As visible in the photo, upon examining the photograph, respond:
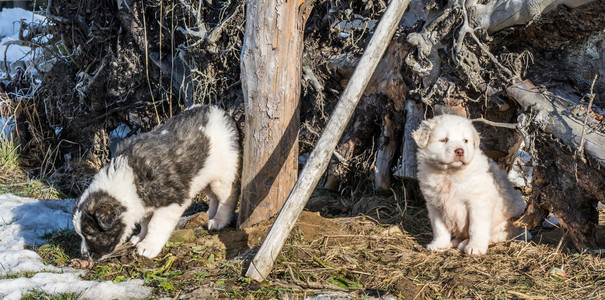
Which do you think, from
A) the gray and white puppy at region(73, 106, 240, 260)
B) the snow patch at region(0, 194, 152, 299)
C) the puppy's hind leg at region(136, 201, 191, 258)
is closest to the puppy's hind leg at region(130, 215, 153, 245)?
the gray and white puppy at region(73, 106, 240, 260)

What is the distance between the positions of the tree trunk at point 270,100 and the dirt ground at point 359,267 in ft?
1.16

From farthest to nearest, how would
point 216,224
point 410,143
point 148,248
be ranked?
point 410,143, point 216,224, point 148,248

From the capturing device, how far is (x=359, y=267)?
4227 mm

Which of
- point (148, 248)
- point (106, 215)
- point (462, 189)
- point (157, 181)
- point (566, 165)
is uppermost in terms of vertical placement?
point (566, 165)

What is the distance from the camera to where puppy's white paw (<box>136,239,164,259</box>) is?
4.62 metres

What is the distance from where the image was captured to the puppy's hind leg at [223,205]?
540cm

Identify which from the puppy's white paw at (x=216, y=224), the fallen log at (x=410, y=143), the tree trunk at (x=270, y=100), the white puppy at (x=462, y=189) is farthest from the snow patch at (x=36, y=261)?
the fallen log at (x=410, y=143)

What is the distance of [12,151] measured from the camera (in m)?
7.70

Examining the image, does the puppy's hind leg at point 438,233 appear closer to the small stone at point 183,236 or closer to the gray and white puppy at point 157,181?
the gray and white puppy at point 157,181

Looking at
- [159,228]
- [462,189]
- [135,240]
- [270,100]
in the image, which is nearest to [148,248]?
[159,228]

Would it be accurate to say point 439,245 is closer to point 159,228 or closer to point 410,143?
point 410,143

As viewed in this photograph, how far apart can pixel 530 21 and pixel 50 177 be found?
6.86 metres

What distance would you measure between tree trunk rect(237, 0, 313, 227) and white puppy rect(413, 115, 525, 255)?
1.26 metres

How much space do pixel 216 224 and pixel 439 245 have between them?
2326mm
